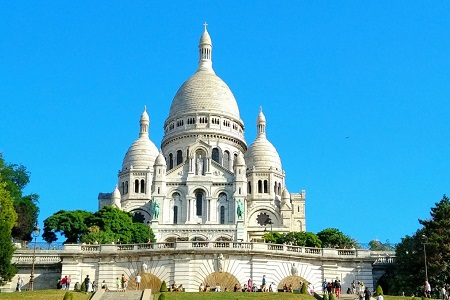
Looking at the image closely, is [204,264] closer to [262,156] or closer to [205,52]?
[262,156]

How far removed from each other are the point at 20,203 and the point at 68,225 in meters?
7.80

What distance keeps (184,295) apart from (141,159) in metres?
65.3

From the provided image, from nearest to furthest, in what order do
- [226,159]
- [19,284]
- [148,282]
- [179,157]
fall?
[19,284]
[148,282]
[179,157]
[226,159]

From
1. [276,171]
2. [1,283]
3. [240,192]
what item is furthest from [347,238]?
[1,283]

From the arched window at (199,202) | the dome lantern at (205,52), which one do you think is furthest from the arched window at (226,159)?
the dome lantern at (205,52)

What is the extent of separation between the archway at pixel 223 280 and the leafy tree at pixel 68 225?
28.2 m

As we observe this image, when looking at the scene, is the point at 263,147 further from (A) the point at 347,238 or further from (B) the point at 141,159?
(A) the point at 347,238

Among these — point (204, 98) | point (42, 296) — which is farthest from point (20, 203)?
point (204, 98)

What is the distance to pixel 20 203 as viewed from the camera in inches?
2616

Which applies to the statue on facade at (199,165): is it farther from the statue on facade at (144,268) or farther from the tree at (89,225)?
the statue on facade at (144,268)

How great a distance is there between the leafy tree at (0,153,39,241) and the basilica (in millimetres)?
20365

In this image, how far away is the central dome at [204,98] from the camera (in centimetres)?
10862

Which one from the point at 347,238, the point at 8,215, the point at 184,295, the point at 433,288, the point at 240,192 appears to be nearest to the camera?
the point at 184,295

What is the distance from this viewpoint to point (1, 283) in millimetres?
45562
